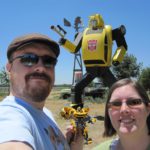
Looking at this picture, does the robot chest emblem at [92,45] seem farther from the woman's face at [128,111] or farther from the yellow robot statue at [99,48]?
the woman's face at [128,111]

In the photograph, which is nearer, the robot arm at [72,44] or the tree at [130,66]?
the robot arm at [72,44]

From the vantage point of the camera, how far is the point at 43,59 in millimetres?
1736

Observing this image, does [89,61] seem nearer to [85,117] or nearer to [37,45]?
[85,117]

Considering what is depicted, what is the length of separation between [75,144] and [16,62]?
74 cm

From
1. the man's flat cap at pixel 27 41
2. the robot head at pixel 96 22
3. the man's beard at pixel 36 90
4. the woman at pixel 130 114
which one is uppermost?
the robot head at pixel 96 22

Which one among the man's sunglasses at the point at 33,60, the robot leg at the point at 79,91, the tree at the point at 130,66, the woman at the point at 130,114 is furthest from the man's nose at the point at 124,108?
the tree at the point at 130,66

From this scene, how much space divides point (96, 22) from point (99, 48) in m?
0.79

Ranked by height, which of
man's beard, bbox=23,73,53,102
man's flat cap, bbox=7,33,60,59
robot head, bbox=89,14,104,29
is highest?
robot head, bbox=89,14,104,29

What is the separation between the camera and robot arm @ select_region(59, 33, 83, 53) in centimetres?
780

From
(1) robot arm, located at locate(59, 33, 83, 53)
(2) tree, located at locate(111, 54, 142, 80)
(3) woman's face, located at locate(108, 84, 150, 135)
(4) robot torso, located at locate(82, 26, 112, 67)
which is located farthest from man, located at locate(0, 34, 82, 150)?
(2) tree, located at locate(111, 54, 142, 80)

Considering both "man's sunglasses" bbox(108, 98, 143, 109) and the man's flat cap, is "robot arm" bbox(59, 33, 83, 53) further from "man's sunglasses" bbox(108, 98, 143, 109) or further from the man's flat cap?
the man's flat cap

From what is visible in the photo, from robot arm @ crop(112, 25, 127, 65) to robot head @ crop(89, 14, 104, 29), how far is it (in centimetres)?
40

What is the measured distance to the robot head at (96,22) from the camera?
306 inches

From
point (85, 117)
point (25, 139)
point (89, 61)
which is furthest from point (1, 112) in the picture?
point (89, 61)
